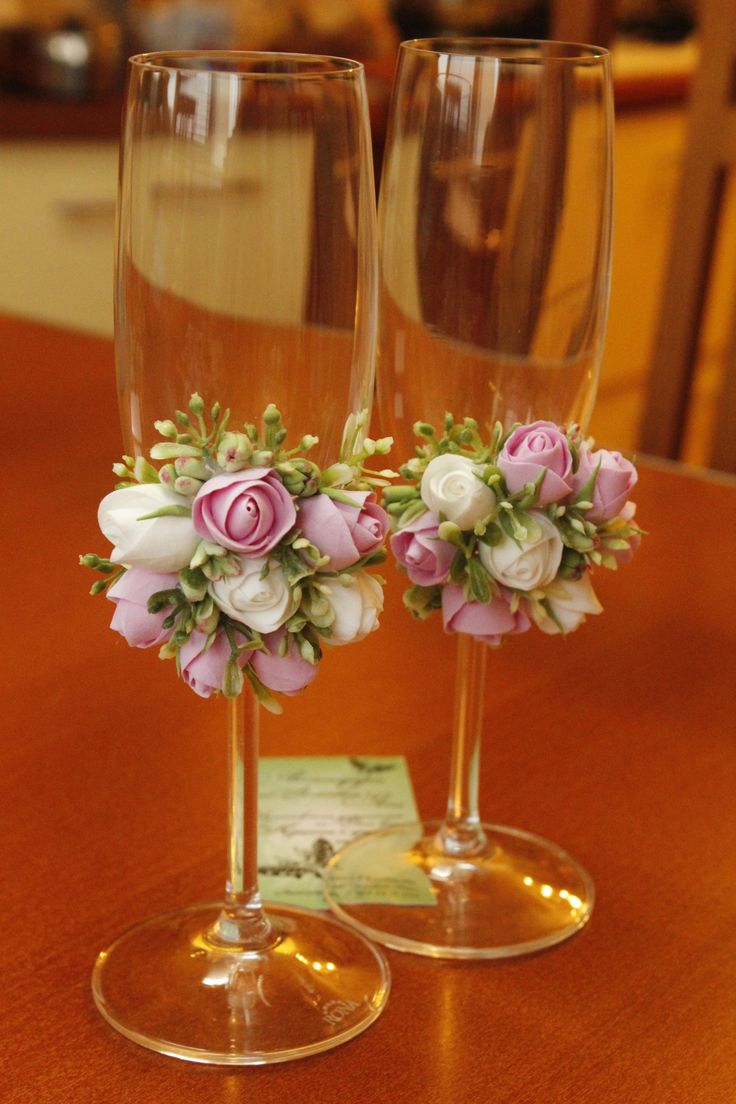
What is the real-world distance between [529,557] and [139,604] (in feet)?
0.44

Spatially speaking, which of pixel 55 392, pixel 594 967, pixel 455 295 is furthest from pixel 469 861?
pixel 55 392

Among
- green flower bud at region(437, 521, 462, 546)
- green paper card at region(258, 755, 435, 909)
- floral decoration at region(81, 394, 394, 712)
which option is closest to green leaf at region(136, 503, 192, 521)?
floral decoration at region(81, 394, 394, 712)

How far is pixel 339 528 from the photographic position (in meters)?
0.42

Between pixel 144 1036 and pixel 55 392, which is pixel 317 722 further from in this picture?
pixel 55 392

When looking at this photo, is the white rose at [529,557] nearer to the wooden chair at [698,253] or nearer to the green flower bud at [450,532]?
the green flower bud at [450,532]

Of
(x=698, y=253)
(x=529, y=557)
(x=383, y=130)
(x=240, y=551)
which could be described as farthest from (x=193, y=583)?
(x=383, y=130)

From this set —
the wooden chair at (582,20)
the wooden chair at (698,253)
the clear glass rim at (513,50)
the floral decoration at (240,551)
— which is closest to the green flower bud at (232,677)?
the floral decoration at (240,551)

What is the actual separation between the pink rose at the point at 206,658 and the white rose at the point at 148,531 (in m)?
0.03

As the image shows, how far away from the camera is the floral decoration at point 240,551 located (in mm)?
418

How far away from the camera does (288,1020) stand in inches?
19.0

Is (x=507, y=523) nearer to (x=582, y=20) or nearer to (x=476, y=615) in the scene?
(x=476, y=615)

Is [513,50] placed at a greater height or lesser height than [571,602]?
greater

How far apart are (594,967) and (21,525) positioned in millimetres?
507

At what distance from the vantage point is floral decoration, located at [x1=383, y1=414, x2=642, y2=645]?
49 centimetres
